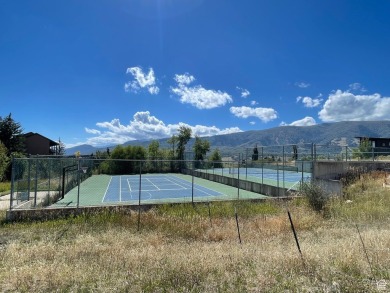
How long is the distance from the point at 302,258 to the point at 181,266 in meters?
2.06

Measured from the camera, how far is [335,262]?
5277 millimetres

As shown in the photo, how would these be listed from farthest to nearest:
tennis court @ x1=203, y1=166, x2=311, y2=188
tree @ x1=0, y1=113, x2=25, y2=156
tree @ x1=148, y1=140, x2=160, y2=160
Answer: tree @ x1=148, y1=140, x2=160, y2=160
tree @ x1=0, y1=113, x2=25, y2=156
tennis court @ x1=203, y1=166, x2=311, y2=188

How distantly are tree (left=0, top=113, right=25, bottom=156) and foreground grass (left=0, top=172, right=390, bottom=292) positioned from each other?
121 feet

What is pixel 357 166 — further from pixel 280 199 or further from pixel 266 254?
pixel 266 254

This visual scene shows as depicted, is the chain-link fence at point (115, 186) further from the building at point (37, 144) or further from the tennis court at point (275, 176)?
the building at point (37, 144)

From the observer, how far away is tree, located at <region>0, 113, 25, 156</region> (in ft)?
136

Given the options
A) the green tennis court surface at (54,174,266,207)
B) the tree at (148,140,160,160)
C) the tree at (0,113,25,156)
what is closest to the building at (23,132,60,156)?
the tree at (0,113,25,156)

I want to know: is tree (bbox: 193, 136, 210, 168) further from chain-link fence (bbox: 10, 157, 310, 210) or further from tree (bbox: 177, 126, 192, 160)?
chain-link fence (bbox: 10, 157, 310, 210)

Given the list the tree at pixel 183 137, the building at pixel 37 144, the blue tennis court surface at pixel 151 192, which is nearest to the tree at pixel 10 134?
the building at pixel 37 144

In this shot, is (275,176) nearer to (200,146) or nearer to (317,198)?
(317,198)

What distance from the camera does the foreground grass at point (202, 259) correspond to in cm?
462

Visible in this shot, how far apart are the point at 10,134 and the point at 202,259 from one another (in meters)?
44.3

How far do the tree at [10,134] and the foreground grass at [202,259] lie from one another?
36791mm

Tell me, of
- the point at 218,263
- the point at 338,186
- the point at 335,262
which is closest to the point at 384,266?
the point at 335,262
